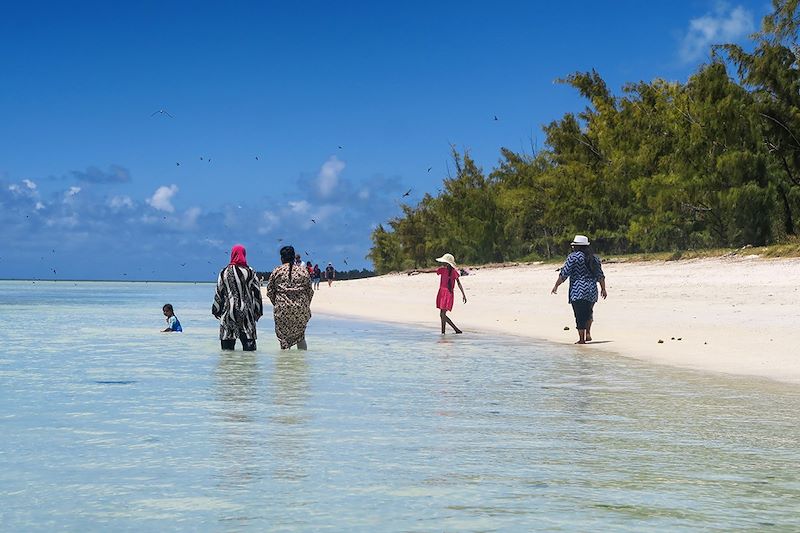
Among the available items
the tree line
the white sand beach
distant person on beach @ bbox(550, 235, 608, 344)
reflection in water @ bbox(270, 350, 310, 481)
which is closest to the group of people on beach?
distant person on beach @ bbox(550, 235, 608, 344)

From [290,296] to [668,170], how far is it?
33791 mm

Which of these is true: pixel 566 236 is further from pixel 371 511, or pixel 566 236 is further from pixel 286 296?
Result: pixel 371 511

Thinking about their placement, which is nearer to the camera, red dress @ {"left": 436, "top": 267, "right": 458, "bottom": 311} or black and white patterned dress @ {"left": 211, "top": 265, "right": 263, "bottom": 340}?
black and white patterned dress @ {"left": 211, "top": 265, "right": 263, "bottom": 340}

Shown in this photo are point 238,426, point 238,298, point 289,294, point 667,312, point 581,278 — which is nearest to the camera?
point 238,426

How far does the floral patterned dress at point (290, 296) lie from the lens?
15.9 m

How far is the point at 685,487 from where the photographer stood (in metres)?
6.12

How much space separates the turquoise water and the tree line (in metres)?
27.9

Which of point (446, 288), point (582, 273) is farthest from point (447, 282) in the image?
point (582, 273)

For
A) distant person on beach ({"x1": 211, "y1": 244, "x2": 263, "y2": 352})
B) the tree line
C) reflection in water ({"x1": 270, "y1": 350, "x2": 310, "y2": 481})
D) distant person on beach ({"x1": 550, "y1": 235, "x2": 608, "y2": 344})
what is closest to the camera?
reflection in water ({"x1": 270, "y1": 350, "x2": 310, "y2": 481})

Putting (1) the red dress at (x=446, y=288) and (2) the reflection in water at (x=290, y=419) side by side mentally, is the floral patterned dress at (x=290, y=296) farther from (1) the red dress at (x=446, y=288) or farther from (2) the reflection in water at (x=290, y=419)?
(1) the red dress at (x=446, y=288)

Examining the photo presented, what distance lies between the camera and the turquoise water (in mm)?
5484

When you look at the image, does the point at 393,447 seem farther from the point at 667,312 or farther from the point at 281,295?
the point at 667,312

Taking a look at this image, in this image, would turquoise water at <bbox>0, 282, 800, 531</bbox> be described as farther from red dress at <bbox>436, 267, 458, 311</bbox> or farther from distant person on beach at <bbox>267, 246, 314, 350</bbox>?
red dress at <bbox>436, 267, 458, 311</bbox>

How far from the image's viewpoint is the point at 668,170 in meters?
46.1
